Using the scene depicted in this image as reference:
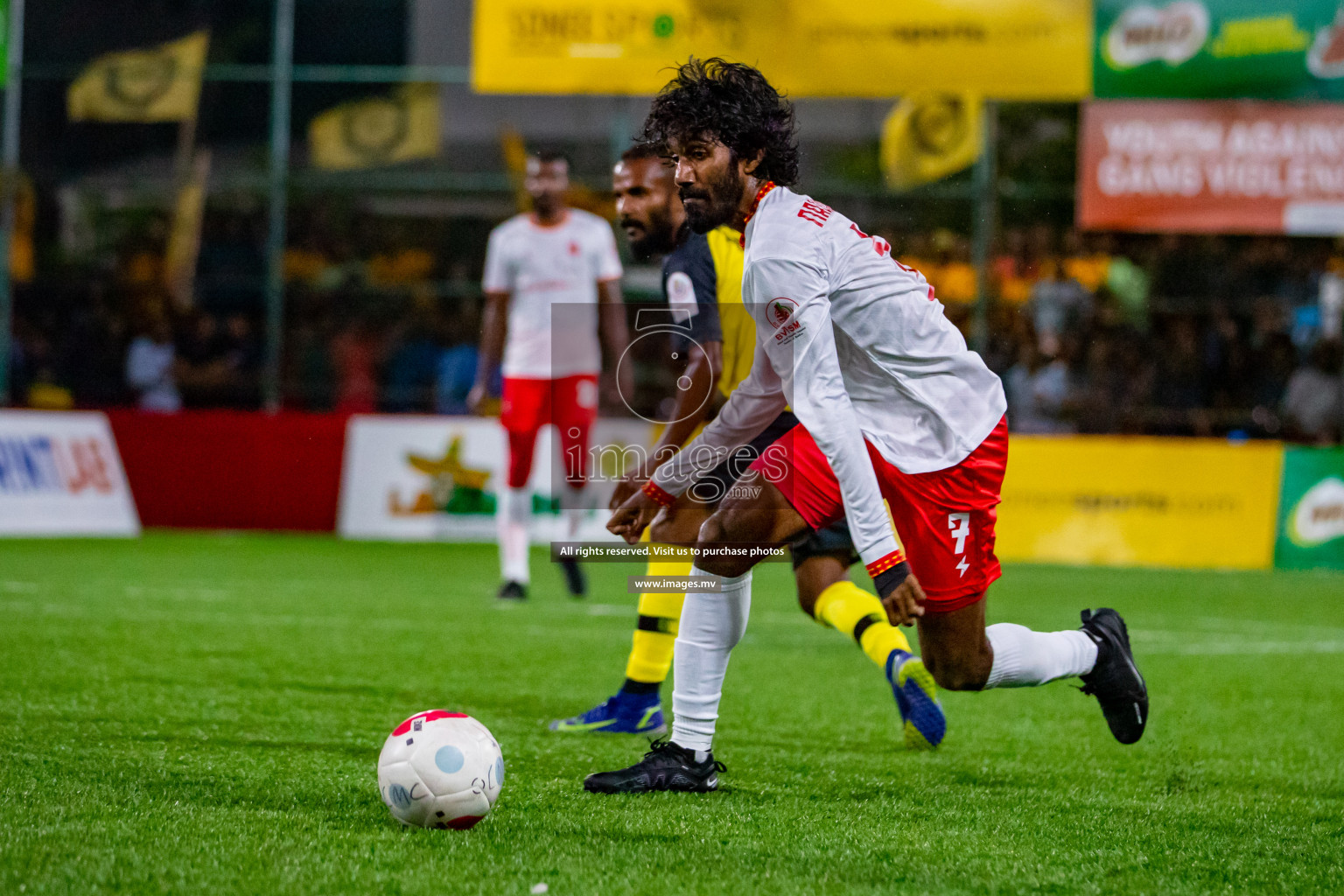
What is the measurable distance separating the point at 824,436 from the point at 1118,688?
58.4 inches

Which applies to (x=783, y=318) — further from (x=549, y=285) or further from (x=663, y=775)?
(x=549, y=285)

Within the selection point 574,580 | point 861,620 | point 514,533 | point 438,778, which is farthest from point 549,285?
point 438,778

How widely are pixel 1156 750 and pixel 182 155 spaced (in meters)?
13.1

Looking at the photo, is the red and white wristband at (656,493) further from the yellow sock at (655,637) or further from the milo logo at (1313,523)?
the milo logo at (1313,523)

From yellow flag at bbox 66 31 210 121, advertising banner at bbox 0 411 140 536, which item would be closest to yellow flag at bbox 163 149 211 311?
yellow flag at bbox 66 31 210 121

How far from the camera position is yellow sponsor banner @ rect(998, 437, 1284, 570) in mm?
12680

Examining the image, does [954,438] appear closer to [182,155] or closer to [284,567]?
[284,567]

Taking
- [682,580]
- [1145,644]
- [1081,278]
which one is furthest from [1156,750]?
[1081,278]

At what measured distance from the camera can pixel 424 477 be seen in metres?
13.3

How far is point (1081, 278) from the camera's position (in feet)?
49.1

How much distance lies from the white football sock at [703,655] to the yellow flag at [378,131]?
39.8 feet

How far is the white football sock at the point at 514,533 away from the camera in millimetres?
9133

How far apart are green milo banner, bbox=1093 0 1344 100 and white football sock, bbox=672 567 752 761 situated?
35.1ft

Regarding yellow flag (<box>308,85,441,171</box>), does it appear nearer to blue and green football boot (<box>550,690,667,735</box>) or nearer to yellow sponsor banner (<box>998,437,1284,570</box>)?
yellow sponsor banner (<box>998,437,1284,570</box>)
